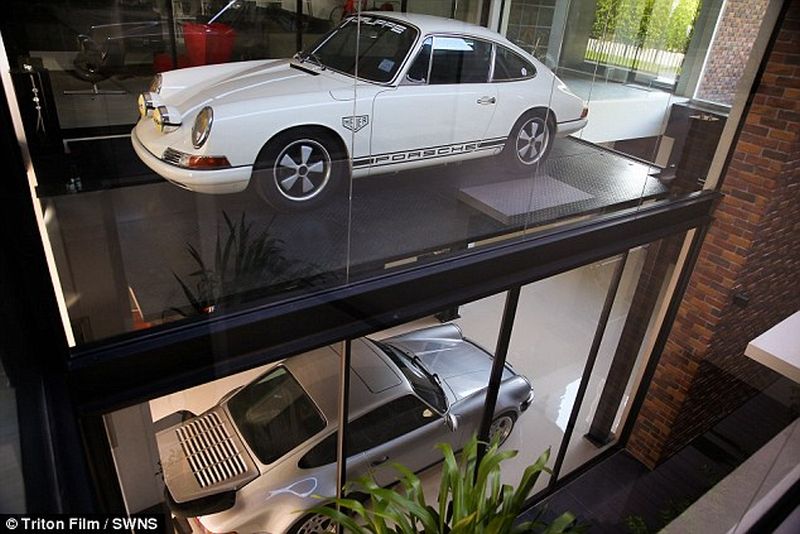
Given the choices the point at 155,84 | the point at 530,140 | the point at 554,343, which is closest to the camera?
the point at 155,84

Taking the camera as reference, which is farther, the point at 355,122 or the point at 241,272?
the point at 355,122

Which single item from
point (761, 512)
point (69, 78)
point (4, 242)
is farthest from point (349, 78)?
point (761, 512)

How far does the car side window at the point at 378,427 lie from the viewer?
315cm

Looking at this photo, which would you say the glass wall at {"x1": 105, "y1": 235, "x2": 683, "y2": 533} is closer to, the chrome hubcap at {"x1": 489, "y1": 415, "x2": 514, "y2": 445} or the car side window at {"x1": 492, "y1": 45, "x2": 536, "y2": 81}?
the chrome hubcap at {"x1": 489, "y1": 415, "x2": 514, "y2": 445}

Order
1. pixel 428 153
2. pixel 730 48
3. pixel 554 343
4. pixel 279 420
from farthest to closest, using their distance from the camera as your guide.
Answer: pixel 554 343, pixel 730 48, pixel 279 420, pixel 428 153

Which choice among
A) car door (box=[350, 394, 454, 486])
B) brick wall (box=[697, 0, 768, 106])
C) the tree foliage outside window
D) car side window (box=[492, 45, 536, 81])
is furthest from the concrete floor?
car side window (box=[492, 45, 536, 81])

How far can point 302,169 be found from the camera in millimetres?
2352

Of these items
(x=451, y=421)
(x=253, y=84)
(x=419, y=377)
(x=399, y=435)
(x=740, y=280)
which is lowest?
(x=451, y=421)

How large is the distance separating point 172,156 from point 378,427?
7.20 ft

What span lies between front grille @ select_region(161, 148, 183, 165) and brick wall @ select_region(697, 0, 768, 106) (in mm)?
3273

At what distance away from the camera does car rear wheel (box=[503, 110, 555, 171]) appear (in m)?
2.98

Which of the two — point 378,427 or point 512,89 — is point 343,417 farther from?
point 512,89

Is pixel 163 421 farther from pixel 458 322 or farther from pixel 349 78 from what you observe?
pixel 458 322

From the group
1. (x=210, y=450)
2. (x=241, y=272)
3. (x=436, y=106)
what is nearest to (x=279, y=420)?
(x=210, y=450)
